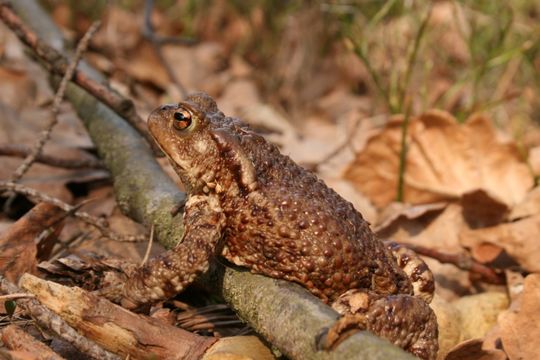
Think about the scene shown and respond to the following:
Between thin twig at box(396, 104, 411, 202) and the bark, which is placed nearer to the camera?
the bark

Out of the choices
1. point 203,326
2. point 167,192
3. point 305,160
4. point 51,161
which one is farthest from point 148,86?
point 203,326

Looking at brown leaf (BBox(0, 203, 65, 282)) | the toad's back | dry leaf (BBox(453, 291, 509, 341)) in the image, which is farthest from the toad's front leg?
dry leaf (BBox(453, 291, 509, 341))

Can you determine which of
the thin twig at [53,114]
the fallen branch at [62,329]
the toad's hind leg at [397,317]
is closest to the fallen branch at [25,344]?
the fallen branch at [62,329]

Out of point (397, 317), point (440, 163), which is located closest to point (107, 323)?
point (397, 317)

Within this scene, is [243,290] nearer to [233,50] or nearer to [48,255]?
[48,255]

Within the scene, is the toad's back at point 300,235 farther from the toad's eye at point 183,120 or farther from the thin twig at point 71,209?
the thin twig at point 71,209

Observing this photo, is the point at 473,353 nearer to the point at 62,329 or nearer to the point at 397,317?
the point at 397,317

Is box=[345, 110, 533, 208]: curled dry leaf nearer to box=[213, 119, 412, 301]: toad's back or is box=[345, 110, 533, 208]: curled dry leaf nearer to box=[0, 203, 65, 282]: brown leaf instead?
box=[213, 119, 412, 301]: toad's back
